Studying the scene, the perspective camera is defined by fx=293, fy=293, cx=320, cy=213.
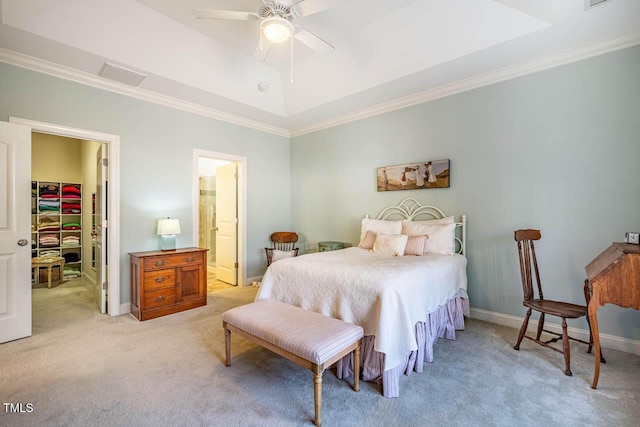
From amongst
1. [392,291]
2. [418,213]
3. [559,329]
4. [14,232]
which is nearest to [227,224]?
[14,232]

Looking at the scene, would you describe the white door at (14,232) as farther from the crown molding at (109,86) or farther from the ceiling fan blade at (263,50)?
the ceiling fan blade at (263,50)

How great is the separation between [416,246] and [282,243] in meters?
2.72

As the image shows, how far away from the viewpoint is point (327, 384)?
7.20 ft

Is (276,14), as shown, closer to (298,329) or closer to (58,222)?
(298,329)

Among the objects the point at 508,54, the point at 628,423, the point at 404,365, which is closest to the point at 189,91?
the point at 508,54

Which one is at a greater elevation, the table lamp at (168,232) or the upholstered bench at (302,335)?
the table lamp at (168,232)

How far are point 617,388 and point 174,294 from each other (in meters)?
4.32

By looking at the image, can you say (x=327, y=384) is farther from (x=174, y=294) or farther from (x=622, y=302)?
(x=174, y=294)

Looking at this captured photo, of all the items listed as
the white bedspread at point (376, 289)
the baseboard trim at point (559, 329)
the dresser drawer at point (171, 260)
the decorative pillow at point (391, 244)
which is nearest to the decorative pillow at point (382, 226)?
the decorative pillow at point (391, 244)

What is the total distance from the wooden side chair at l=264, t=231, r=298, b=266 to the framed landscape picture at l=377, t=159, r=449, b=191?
72.3 inches

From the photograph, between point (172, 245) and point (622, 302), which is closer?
point (622, 302)

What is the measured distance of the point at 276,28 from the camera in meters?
2.46

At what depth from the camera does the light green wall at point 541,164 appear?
272cm

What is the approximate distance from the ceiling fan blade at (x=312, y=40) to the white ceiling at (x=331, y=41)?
0.88 ft
